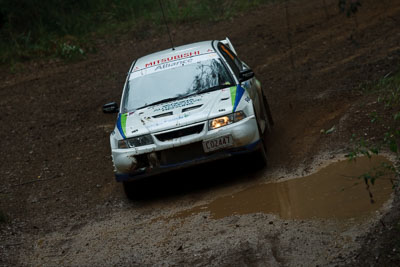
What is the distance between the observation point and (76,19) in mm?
20750

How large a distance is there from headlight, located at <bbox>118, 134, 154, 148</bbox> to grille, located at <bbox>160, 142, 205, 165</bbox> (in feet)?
0.74

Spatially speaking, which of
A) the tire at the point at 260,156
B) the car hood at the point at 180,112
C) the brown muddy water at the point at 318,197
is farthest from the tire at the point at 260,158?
the car hood at the point at 180,112

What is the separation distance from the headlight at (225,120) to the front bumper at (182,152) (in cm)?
6

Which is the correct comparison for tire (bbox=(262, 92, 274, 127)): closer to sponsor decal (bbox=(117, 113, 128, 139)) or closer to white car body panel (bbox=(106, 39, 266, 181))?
white car body panel (bbox=(106, 39, 266, 181))

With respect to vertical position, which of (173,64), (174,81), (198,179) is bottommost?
(198,179)

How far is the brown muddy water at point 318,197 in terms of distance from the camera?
6.44 meters

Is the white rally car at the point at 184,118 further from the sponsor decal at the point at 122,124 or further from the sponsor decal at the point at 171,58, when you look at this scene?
the sponsor decal at the point at 171,58

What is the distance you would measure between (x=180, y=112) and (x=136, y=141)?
64 centimetres

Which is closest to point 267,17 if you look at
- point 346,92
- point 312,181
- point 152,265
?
point 346,92

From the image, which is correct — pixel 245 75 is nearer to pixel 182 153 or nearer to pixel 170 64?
pixel 170 64

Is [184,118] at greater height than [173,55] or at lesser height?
lesser

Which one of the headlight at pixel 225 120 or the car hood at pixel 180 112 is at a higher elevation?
the car hood at pixel 180 112

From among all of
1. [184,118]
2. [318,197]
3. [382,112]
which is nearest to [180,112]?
[184,118]

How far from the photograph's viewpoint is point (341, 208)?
21.1 feet
